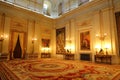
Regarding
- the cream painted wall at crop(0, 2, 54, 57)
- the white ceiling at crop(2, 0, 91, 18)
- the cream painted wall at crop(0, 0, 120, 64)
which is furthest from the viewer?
the white ceiling at crop(2, 0, 91, 18)

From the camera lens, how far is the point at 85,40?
10.2m

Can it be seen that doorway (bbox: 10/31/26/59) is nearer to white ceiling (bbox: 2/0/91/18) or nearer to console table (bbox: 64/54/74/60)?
white ceiling (bbox: 2/0/91/18)

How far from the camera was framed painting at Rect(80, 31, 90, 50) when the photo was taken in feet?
32.6

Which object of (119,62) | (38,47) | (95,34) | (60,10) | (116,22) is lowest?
(119,62)

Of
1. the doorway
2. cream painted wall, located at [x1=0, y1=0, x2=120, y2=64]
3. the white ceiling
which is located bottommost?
the doorway

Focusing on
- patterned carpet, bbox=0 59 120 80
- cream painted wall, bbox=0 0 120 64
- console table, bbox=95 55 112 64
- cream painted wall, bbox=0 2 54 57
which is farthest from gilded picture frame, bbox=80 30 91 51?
cream painted wall, bbox=0 2 54 57

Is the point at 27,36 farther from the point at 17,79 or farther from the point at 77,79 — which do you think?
the point at 77,79

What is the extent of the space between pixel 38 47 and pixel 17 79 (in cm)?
908

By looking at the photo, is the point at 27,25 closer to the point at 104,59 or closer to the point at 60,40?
the point at 60,40

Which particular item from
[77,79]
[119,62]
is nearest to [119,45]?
[119,62]

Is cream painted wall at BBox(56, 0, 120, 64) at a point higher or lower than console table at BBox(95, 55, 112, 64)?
higher

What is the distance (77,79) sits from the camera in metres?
3.50

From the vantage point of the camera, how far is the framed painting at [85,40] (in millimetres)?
9947

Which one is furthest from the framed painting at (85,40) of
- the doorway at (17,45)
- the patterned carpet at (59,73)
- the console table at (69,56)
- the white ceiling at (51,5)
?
the doorway at (17,45)
